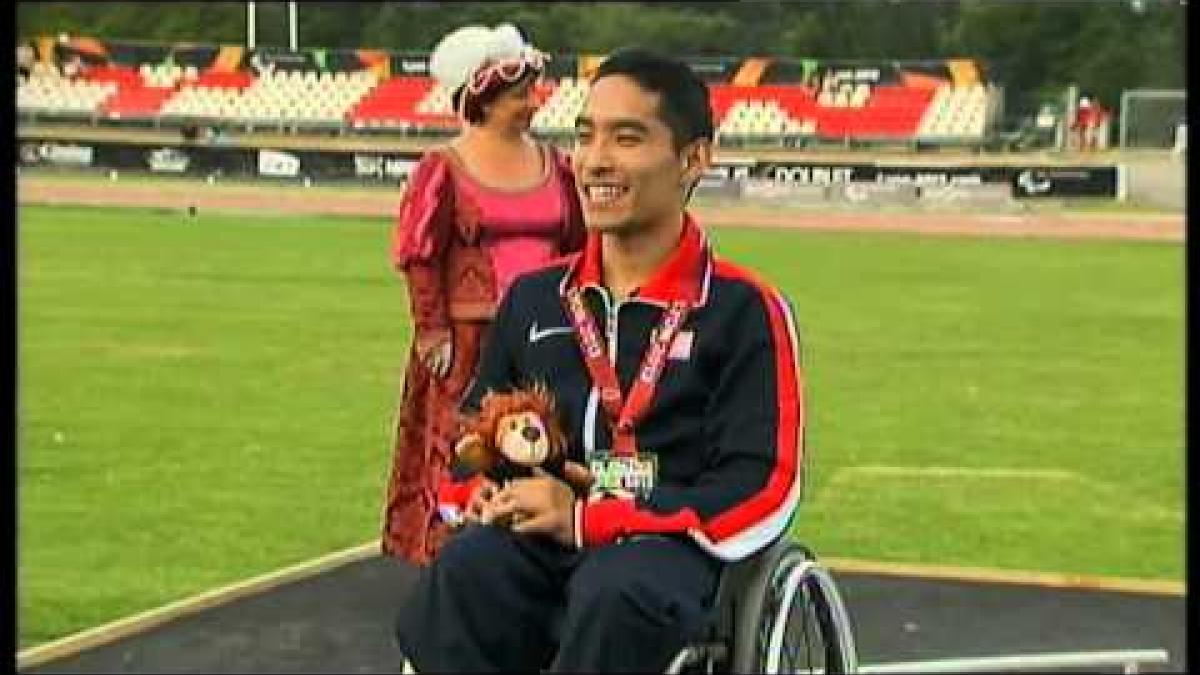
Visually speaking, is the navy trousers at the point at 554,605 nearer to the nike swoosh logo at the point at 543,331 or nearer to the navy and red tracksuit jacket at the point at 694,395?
the navy and red tracksuit jacket at the point at 694,395

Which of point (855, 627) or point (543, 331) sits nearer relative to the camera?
point (543, 331)

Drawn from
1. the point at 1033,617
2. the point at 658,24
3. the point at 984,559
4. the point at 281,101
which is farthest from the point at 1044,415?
the point at 658,24

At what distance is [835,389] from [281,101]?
77.2 feet

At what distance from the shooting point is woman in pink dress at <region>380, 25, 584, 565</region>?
14.6 feet

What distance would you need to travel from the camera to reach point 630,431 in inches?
120

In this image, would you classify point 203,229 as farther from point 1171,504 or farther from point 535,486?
point 535,486

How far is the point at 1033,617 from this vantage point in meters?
5.74

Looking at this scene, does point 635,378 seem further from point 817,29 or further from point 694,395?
point 817,29

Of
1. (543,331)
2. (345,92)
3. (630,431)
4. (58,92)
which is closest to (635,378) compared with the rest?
(630,431)

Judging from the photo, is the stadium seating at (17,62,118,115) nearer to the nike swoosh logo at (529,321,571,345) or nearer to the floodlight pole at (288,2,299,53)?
the floodlight pole at (288,2,299,53)

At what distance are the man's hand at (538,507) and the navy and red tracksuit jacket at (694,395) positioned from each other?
0.02 metres

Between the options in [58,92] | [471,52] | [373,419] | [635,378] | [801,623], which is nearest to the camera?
[635,378]

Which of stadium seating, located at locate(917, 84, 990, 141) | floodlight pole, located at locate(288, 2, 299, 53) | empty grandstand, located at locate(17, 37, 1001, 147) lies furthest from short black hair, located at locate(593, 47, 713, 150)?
floodlight pole, located at locate(288, 2, 299, 53)

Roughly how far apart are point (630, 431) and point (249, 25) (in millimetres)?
39265
